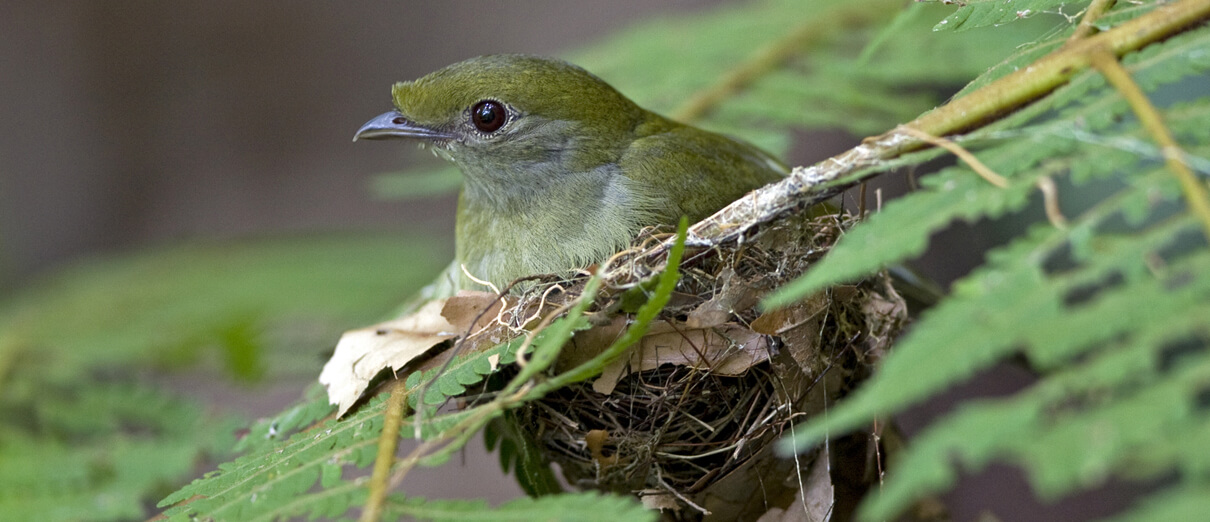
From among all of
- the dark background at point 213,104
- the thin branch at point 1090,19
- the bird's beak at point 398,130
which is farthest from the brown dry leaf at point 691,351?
the dark background at point 213,104

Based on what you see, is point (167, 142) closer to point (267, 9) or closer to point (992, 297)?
point (267, 9)

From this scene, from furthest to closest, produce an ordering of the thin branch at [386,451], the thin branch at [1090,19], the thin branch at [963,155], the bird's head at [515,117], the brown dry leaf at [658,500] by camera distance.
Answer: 1. the bird's head at [515,117]
2. the brown dry leaf at [658,500]
3. the thin branch at [1090,19]
4. the thin branch at [386,451]
5. the thin branch at [963,155]

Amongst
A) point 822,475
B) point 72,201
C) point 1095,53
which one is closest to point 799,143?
point 822,475

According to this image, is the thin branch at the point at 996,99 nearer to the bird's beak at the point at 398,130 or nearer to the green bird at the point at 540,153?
the green bird at the point at 540,153

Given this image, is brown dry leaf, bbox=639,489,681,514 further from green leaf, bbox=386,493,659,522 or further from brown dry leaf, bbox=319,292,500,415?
green leaf, bbox=386,493,659,522

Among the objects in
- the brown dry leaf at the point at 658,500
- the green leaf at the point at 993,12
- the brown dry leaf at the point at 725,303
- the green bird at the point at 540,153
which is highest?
the green bird at the point at 540,153

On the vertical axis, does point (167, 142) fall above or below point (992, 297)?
above

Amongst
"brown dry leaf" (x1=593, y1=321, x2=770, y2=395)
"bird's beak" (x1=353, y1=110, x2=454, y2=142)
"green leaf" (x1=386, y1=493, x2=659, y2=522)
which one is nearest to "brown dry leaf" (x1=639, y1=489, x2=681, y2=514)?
"brown dry leaf" (x1=593, y1=321, x2=770, y2=395)
